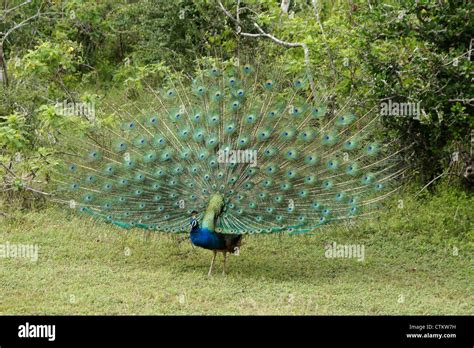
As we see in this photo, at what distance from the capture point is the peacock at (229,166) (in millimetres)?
8742

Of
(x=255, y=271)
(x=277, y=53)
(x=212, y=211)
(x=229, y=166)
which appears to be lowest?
(x=255, y=271)

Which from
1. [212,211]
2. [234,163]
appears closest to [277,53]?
[234,163]

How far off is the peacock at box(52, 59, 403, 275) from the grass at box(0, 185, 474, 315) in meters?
0.33

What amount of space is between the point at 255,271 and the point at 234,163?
135cm

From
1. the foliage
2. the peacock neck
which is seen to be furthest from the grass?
the foliage

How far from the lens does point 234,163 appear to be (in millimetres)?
8805

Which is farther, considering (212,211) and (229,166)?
(229,166)

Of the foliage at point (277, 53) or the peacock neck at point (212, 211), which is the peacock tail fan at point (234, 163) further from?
the foliage at point (277, 53)

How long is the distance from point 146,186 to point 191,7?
21.4ft

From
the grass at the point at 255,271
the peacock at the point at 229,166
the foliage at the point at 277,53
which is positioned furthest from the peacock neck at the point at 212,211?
the foliage at the point at 277,53

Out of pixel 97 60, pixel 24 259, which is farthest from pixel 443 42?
pixel 97 60

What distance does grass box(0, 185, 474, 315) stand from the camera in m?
8.03

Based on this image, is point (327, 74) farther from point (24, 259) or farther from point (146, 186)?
point (24, 259)

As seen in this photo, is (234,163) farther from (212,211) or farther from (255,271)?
(255,271)
